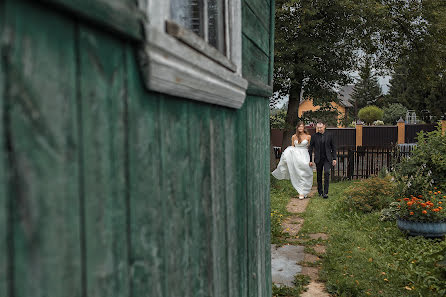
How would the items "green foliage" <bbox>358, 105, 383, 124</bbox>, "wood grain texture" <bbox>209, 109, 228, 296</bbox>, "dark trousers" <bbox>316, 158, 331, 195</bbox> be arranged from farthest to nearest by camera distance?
"green foliage" <bbox>358, 105, 383, 124</bbox> < "dark trousers" <bbox>316, 158, 331, 195</bbox> < "wood grain texture" <bbox>209, 109, 228, 296</bbox>

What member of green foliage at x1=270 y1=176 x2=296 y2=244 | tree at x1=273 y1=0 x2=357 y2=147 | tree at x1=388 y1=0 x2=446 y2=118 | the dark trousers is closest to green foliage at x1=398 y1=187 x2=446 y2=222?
green foliage at x1=270 y1=176 x2=296 y2=244

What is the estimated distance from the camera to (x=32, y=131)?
1.90 feet

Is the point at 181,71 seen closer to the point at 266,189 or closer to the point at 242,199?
the point at 242,199

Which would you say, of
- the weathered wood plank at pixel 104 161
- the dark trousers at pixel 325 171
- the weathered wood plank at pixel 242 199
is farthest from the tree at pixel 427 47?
the weathered wood plank at pixel 104 161

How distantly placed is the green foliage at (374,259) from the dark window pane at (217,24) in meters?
3.12

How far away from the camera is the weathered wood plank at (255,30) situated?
206 cm

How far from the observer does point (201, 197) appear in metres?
1.34

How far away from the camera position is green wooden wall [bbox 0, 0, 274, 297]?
555mm

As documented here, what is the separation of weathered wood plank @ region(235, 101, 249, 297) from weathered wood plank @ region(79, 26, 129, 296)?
1.06 metres

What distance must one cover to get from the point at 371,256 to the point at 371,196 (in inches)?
113

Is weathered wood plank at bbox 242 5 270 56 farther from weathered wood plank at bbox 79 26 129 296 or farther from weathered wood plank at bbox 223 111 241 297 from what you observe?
weathered wood plank at bbox 79 26 129 296

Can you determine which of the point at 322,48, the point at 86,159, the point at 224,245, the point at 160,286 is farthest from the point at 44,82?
the point at 322,48

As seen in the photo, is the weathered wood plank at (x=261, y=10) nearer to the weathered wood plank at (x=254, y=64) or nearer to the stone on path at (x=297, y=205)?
the weathered wood plank at (x=254, y=64)

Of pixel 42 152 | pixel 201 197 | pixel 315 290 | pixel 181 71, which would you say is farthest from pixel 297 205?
pixel 42 152
